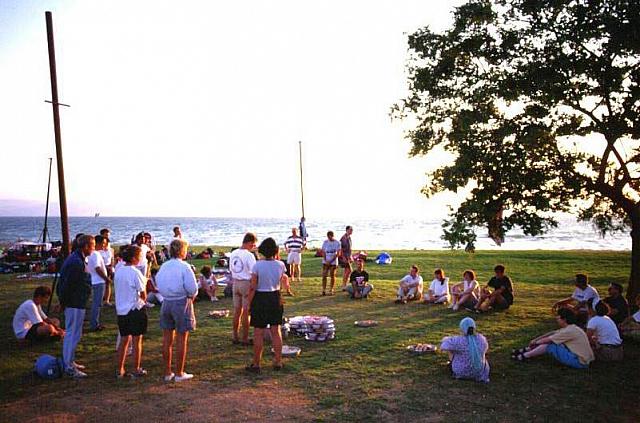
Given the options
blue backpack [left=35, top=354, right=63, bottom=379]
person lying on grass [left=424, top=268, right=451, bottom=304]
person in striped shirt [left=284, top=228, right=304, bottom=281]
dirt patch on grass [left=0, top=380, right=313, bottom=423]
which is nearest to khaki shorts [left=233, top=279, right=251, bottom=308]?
dirt patch on grass [left=0, top=380, right=313, bottom=423]

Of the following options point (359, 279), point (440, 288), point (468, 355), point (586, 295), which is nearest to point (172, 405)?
point (468, 355)

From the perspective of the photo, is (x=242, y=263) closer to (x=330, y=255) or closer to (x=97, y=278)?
(x=97, y=278)

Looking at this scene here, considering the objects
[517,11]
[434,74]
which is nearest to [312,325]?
[434,74]

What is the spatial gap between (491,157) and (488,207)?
1.15 meters

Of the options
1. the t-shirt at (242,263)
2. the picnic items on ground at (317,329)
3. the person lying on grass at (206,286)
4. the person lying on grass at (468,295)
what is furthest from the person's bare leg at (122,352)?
the person lying on grass at (468,295)

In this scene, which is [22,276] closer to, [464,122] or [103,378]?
[103,378]

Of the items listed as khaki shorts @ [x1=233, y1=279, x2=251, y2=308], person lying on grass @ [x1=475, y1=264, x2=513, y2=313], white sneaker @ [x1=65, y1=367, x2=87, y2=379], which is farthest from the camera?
person lying on grass @ [x1=475, y1=264, x2=513, y2=313]

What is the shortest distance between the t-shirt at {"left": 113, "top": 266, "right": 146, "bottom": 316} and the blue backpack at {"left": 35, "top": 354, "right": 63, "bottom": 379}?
152cm

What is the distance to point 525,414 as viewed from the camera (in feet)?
20.0

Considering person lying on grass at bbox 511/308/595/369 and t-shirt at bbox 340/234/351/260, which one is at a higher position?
t-shirt at bbox 340/234/351/260

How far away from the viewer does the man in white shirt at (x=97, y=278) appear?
10.1 metres

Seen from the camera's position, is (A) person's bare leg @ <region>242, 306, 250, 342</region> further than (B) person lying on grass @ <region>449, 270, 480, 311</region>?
No

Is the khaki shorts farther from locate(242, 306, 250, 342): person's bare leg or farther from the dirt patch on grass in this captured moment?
the dirt patch on grass

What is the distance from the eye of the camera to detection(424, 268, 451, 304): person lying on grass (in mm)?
13969
